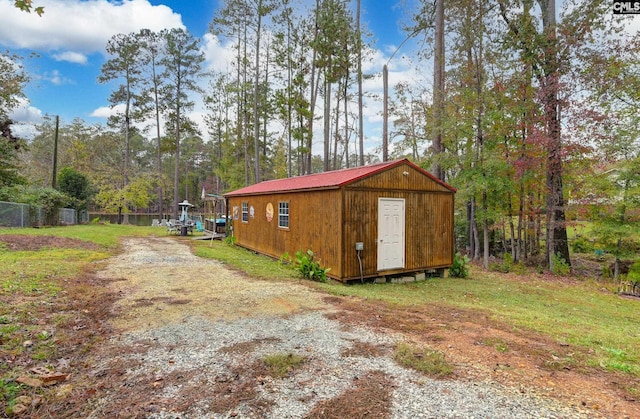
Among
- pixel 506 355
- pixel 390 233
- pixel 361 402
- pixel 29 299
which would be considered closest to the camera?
pixel 361 402

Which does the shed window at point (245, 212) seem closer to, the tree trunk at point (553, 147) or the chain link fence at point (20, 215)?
the chain link fence at point (20, 215)

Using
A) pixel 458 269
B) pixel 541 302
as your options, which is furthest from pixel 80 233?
pixel 541 302

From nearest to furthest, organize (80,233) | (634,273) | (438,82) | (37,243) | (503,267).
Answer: (37,243), (634,273), (438,82), (503,267), (80,233)

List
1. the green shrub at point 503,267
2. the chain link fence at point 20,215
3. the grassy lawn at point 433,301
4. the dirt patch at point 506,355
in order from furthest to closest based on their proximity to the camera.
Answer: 1. the chain link fence at point 20,215
2. the green shrub at point 503,267
3. the grassy lawn at point 433,301
4. the dirt patch at point 506,355

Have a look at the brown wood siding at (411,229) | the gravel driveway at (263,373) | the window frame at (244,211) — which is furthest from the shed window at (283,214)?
the gravel driveway at (263,373)

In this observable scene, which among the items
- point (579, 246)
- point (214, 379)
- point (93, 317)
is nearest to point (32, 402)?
point (214, 379)

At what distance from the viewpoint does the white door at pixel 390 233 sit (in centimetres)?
798

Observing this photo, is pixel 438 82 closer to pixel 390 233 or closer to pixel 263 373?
pixel 390 233

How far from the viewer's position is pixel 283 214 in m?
10.1

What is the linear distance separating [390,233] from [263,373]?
Answer: 226 inches

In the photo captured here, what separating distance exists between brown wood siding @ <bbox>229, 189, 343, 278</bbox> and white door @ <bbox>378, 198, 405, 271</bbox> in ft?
3.70

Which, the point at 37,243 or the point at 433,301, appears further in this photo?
the point at 37,243

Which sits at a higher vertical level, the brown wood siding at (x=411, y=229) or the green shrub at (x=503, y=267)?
the brown wood siding at (x=411, y=229)

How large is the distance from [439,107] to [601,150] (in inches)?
195
